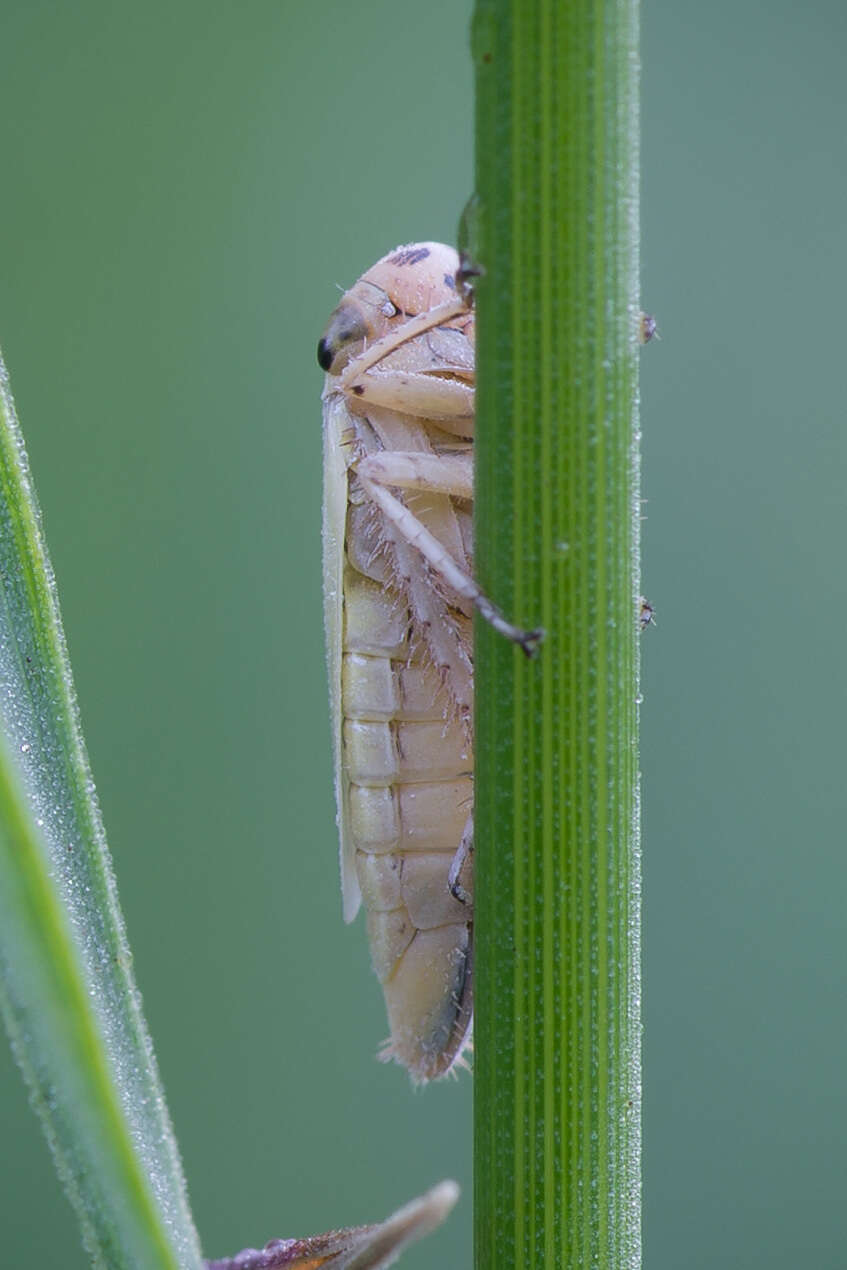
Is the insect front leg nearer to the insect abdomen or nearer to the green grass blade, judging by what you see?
the insect abdomen

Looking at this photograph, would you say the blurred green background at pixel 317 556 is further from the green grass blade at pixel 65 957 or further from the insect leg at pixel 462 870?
the green grass blade at pixel 65 957

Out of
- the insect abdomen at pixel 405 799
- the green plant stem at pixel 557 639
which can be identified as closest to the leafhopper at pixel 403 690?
the insect abdomen at pixel 405 799

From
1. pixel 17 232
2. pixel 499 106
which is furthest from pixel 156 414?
pixel 499 106

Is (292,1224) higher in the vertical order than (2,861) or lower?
lower

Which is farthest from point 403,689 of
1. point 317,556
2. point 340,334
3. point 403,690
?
point 317,556

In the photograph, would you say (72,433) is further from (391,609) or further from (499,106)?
(499,106)

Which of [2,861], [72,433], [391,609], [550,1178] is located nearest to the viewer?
[2,861]
